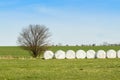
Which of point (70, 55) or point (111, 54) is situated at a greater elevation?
point (111, 54)

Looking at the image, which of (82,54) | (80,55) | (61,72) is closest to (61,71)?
(61,72)

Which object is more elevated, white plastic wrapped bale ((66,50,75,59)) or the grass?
white plastic wrapped bale ((66,50,75,59))

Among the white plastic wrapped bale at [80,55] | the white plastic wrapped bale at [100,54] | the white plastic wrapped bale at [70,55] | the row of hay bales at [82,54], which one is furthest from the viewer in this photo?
the white plastic wrapped bale at [80,55]

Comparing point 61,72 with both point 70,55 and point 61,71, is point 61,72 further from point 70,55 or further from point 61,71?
point 70,55

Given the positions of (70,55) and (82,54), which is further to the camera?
(82,54)

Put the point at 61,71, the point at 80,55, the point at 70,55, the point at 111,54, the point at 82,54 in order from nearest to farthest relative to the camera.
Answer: the point at 61,71 < the point at 70,55 < the point at 80,55 < the point at 82,54 < the point at 111,54

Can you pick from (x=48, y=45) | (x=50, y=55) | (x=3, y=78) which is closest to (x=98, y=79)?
(x=3, y=78)

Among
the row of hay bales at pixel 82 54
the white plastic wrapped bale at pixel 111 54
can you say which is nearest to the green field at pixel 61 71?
the row of hay bales at pixel 82 54

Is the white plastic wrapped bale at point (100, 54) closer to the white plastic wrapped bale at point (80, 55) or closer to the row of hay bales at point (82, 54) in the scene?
the row of hay bales at point (82, 54)

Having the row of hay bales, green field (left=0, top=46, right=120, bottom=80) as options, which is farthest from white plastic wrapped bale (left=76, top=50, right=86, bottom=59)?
green field (left=0, top=46, right=120, bottom=80)

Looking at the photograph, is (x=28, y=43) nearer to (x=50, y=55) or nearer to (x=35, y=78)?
(x=50, y=55)

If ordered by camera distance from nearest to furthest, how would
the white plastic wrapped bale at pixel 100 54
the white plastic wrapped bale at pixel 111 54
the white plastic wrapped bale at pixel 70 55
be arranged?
the white plastic wrapped bale at pixel 70 55
the white plastic wrapped bale at pixel 100 54
the white plastic wrapped bale at pixel 111 54

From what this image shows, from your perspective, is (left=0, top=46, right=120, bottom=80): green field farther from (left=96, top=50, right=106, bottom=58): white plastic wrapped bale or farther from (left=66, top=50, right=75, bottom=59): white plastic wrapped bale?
(left=96, top=50, right=106, bottom=58): white plastic wrapped bale

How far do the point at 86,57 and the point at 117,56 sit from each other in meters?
4.19
